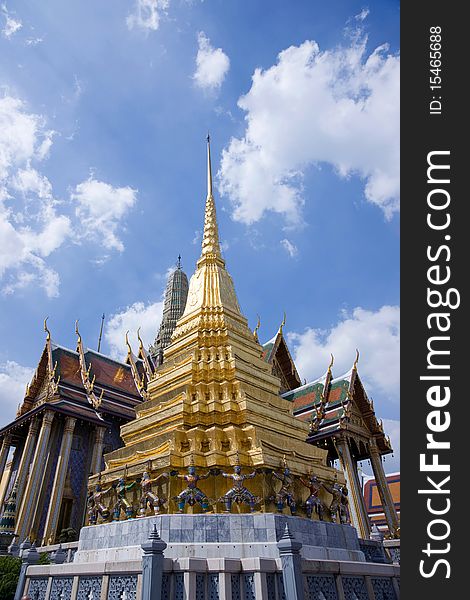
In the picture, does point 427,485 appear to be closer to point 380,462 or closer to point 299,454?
point 299,454

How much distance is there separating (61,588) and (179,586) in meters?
2.46

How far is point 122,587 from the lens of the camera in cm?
668

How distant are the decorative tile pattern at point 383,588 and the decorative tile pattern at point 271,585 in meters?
2.17

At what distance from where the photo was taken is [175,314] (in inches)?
1761

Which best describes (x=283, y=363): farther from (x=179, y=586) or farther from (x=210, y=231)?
(x=179, y=586)

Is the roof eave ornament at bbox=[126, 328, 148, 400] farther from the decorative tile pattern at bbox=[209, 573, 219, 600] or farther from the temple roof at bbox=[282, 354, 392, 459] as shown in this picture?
the decorative tile pattern at bbox=[209, 573, 219, 600]

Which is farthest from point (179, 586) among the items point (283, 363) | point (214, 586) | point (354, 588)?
point (283, 363)

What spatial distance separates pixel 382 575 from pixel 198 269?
38.9 feet

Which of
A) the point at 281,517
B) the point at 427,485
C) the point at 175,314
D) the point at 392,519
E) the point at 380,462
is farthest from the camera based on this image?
the point at 175,314

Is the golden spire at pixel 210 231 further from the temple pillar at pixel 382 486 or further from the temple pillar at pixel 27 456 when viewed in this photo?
the temple pillar at pixel 382 486

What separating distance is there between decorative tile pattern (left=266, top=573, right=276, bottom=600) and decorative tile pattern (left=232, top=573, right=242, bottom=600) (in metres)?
0.43

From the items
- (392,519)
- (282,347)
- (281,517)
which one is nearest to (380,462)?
(392,519)

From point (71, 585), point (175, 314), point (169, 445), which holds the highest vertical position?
point (175, 314)

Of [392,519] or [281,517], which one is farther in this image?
[392,519]
